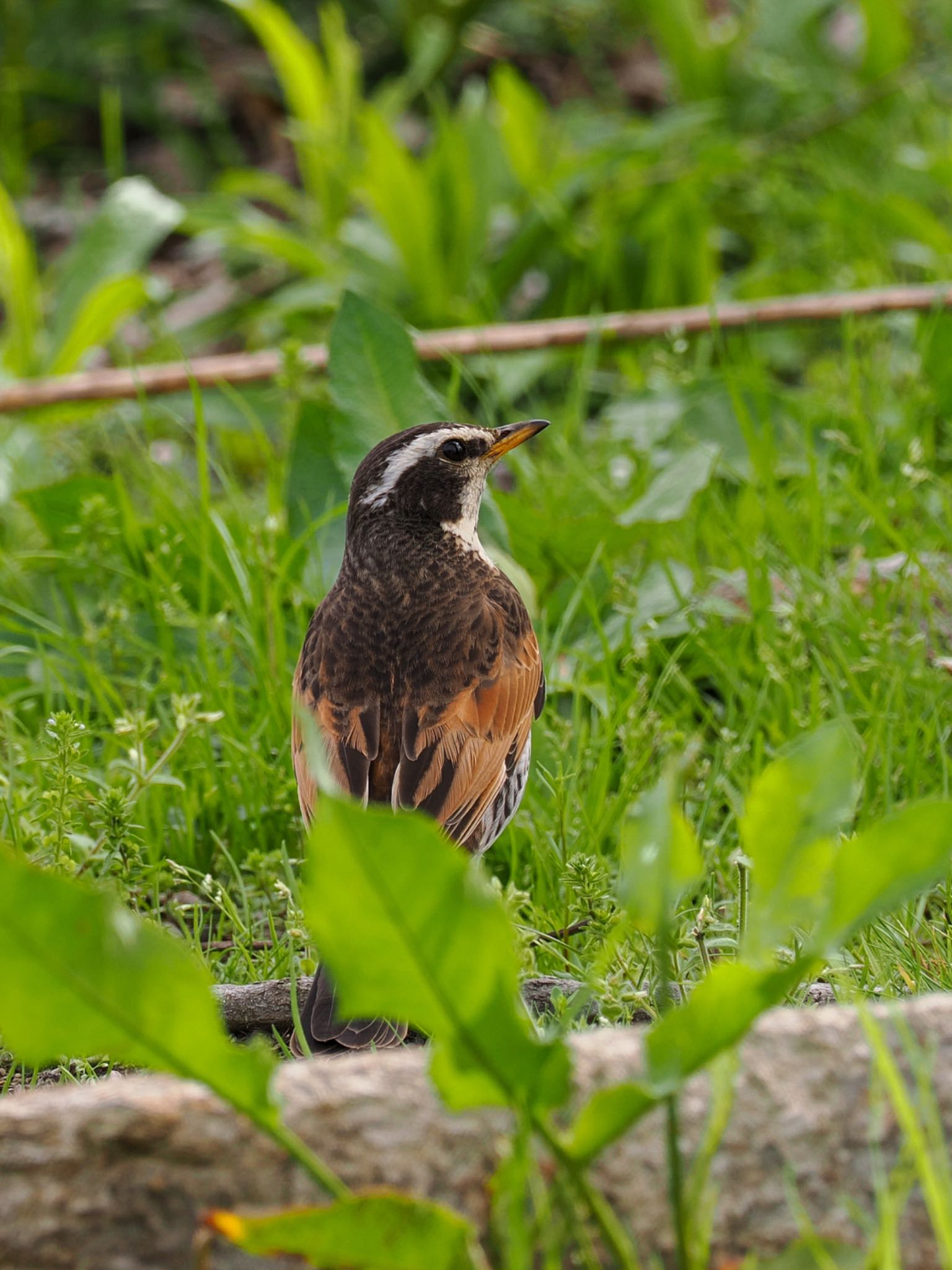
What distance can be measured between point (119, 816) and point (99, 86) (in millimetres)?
8101

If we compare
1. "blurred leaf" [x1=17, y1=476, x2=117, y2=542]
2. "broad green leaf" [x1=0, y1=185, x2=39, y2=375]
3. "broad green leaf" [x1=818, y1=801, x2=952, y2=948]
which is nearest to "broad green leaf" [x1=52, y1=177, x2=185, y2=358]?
"broad green leaf" [x1=0, y1=185, x2=39, y2=375]

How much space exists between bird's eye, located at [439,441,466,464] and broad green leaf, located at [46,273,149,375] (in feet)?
8.56

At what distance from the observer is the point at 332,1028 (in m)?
3.33

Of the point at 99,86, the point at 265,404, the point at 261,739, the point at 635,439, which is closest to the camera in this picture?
the point at 261,739

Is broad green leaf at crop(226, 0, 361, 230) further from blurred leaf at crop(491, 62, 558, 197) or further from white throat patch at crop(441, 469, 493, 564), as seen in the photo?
white throat patch at crop(441, 469, 493, 564)

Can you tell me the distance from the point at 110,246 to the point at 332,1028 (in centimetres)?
503

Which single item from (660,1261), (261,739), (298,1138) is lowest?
(261,739)

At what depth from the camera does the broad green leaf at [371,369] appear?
5.42m

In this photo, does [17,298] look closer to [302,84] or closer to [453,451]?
[302,84]

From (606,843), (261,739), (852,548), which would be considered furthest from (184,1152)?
(852,548)

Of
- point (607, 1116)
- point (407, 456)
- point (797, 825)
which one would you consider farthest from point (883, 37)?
point (607, 1116)

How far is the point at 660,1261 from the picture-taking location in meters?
2.21

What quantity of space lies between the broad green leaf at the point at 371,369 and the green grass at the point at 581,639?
1.27ft

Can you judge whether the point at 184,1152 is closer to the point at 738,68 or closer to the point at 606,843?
the point at 606,843
